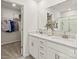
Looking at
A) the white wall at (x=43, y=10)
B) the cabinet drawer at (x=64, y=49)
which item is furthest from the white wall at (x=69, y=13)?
the cabinet drawer at (x=64, y=49)

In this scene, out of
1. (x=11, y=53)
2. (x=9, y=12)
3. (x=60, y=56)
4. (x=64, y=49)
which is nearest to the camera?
(x=64, y=49)

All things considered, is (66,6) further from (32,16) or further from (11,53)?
(11,53)


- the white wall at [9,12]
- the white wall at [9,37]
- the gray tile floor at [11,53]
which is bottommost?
the gray tile floor at [11,53]

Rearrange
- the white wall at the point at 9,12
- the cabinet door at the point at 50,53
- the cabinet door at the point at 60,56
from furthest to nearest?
the white wall at the point at 9,12 < the cabinet door at the point at 50,53 < the cabinet door at the point at 60,56

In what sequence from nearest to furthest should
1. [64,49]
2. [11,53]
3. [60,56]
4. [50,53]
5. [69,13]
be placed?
[64,49]
[60,56]
[50,53]
[69,13]
[11,53]

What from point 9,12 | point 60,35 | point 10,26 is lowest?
point 60,35

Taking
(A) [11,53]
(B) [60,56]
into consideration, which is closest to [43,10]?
(A) [11,53]

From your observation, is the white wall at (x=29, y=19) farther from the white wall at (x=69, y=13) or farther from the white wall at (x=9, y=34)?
the white wall at (x=9, y=34)

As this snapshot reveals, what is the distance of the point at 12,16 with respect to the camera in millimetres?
6445

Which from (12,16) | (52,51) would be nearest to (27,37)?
(52,51)

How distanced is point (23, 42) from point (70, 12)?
7.21 feet

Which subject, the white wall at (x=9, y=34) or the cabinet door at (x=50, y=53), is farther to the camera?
the white wall at (x=9, y=34)

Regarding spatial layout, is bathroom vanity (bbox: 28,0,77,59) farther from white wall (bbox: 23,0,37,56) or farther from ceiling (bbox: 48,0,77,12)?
white wall (bbox: 23,0,37,56)

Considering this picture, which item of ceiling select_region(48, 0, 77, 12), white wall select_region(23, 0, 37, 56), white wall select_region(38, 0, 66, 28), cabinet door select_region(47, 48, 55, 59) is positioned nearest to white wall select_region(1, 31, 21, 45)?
white wall select_region(23, 0, 37, 56)
